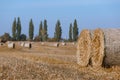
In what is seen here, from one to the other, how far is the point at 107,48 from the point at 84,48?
8.69 ft

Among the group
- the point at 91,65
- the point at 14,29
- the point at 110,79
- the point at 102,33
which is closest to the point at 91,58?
the point at 91,65

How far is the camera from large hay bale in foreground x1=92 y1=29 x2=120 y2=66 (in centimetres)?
1691

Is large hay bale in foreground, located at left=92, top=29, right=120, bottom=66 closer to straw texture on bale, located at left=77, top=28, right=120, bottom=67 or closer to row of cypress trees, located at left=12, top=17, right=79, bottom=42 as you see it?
straw texture on bale, located at left=77, top=28, right=120, bottom=67

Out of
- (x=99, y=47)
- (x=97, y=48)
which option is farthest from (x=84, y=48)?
(x=99, y=47)

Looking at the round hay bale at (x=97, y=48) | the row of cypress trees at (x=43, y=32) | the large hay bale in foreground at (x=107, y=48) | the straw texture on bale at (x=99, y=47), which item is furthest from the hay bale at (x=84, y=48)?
the row of cypress trees at (x=43, y=32)

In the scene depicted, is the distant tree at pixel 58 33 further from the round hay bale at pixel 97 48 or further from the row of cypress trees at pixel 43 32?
the round hay bale at pixel 97 48

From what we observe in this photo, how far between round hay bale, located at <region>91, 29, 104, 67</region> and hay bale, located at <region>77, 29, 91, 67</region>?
0.30m

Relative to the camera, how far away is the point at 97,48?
1836cm

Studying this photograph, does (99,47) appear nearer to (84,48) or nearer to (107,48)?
(107,48)

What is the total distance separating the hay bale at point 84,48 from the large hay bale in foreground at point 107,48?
62cm

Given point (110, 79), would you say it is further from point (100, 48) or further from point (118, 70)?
point (100, 48)

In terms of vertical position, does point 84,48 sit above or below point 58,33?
below

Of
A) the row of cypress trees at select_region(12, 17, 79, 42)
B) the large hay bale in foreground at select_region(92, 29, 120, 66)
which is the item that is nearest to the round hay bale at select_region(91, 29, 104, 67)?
the large hay bale in foreground at select_region(92, 29, 120, 66)

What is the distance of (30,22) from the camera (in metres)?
103
